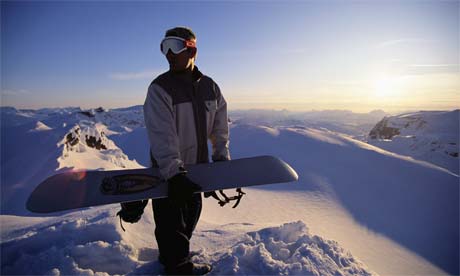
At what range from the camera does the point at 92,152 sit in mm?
11594

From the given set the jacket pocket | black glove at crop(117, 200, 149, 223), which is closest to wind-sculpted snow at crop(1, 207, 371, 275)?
black glove at crop(117, 200, 149, 223)

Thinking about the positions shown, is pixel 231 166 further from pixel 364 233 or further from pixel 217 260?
pixel 364 233

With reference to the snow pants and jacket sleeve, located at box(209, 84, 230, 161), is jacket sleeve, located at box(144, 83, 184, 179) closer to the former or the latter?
the snow pants

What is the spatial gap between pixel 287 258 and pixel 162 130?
2.01 meters

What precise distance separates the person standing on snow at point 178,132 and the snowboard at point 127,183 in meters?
0.19

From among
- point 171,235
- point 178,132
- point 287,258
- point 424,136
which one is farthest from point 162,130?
point 424,136

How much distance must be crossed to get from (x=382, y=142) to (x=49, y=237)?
A: 2662cm

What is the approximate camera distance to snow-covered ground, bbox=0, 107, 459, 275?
2.87m

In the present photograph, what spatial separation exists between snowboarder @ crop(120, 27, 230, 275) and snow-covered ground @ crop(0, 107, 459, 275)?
484 mm

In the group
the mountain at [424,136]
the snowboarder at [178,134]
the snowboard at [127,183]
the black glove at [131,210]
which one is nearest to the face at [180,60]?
the snowboarder at [178,134]

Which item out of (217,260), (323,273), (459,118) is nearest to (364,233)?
(323,273)

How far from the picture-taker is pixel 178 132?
2545mm

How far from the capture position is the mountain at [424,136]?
22438mm

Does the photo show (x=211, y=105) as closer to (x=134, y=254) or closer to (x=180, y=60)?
(x=180, y=60)
